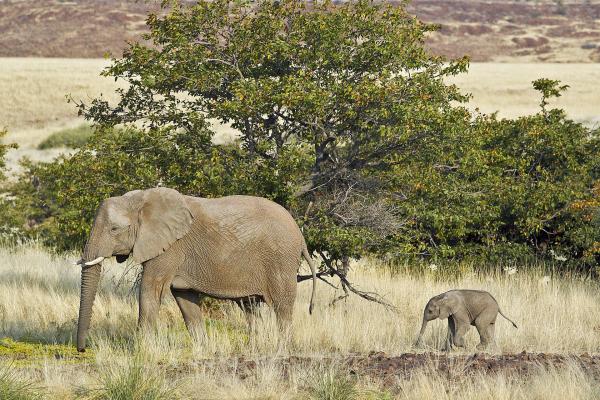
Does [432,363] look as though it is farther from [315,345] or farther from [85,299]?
[85,299]

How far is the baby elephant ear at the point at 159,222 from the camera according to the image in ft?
34.4

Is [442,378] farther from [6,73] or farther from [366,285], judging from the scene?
[6,73]

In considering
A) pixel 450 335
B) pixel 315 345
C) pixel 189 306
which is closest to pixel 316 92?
pixel 189 306

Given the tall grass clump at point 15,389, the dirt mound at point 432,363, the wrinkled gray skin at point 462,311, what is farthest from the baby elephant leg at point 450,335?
the tall grass clump at point 15,389

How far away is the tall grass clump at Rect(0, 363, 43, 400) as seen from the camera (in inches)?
320

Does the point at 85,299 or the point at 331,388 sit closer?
the point at 331,388

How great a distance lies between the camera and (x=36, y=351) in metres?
10.9

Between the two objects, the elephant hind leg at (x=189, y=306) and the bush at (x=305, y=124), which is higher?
the bush at (x=305, y=124)

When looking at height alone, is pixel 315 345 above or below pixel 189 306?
below

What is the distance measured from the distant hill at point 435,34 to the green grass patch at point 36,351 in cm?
8420

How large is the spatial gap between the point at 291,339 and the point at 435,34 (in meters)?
112

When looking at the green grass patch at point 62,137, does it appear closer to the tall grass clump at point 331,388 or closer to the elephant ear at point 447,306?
the elephant ear at point 447,306

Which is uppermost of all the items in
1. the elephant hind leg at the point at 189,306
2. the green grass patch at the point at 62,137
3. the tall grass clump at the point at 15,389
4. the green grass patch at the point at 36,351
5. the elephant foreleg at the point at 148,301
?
the tall grass clump at the point at 15,389

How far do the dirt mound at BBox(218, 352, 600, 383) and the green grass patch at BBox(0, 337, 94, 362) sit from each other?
62.3 inches
